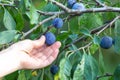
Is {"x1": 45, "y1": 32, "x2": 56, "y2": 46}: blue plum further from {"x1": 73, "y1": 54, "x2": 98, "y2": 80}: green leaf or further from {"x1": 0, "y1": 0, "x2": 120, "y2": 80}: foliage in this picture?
{"x1": 73, "y1": 54, "x2": 98, "y2": 80}: green leaf

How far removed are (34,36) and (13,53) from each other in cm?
28

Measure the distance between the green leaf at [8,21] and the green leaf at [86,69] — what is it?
1.42 feet

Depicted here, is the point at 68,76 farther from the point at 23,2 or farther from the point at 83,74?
the point at 23,2

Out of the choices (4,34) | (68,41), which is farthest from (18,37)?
(68,41)

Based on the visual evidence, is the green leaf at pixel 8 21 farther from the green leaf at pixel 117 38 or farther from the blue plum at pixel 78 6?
the green leaf at pixel 117 38

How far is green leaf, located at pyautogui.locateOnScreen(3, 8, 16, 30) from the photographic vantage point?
2.00 metres

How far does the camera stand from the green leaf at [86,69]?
1.71 metres

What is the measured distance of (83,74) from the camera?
173cm

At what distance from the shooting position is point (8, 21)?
2.01 meters

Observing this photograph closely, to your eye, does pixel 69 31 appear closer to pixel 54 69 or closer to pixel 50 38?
pixel 50 38

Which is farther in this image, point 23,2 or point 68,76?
point 23,2

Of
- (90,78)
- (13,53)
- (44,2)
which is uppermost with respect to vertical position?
(44,2)

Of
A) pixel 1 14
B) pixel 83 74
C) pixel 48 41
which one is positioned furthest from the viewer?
pixel 1 14

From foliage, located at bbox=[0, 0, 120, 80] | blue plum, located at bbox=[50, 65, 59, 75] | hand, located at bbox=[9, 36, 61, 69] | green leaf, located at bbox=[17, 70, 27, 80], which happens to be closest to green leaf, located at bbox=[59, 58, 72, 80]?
foliage, located at bbox=[0, 0, 120, 80]
